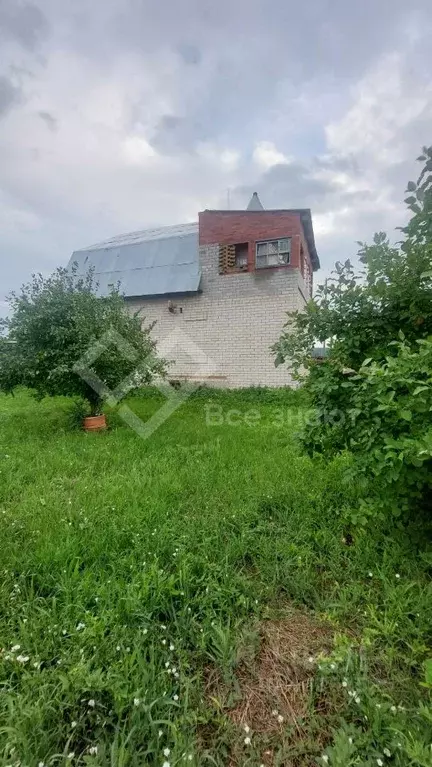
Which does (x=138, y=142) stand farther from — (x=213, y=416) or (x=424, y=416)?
(x=424, y=416)

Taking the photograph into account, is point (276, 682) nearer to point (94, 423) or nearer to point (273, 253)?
point (94, 423)

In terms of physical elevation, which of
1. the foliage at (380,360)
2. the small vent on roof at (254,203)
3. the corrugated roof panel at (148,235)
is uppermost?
the small vent on roof at (254,203)

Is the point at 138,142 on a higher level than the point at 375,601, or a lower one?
higher

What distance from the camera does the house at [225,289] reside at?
7.93 metres

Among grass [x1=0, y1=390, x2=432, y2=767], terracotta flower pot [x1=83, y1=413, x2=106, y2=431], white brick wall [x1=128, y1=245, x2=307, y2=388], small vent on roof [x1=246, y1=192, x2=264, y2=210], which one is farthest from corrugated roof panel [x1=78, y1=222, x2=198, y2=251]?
grass [x1=0, y1=390, x2=432, y2=767]

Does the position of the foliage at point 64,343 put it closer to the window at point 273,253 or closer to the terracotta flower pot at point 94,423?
the terracotta flower pot at point 94,423

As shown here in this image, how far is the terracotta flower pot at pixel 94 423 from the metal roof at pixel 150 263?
4262 mm

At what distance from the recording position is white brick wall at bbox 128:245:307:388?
26.5 ft

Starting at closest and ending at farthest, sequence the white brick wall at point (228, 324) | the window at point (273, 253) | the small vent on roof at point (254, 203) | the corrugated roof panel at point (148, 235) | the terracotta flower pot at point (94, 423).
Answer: the terracotta flower pot at point (94, 423), the window at point (273, 253), the white brick wall at point (228, 324), the small vent on roof at point (254, 203), the corrugated roof panel at point (148, 235)

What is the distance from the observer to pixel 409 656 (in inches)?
51.3

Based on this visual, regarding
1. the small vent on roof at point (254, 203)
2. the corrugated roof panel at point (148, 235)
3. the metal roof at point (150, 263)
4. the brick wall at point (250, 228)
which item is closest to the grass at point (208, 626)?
the brick wall at point (250, 228)

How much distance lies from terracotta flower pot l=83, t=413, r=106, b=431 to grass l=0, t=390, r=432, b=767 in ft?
7.26

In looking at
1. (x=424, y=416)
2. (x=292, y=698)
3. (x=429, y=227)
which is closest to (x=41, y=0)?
(x=429, y=227)

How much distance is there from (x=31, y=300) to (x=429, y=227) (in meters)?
5.03
